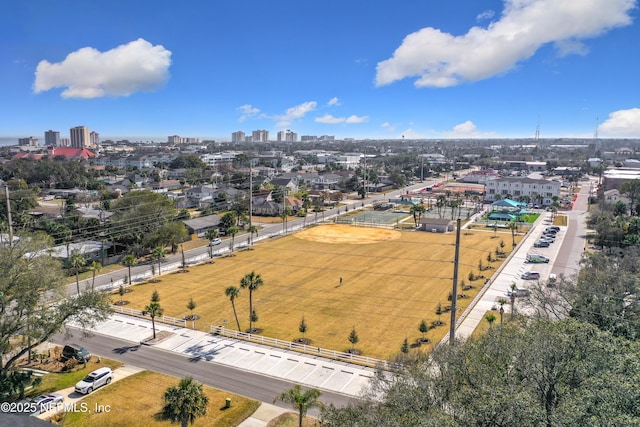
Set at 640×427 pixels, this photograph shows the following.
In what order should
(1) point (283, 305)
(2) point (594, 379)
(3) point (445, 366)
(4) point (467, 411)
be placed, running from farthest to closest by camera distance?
(1) point (283, 305)
(3) point (445, 366)
(2) point (594, 379)
(4) point (467, 411)

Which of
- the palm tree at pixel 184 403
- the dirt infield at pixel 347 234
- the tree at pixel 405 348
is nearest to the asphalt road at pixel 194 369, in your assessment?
the tree at pixel 405 348

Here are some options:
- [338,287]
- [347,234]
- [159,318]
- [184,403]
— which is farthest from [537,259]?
[184,403]

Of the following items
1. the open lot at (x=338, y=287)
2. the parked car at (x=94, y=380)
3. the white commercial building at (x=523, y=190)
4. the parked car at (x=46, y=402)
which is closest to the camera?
the parked car at (x=46, y=402)

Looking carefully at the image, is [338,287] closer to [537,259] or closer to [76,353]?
[76,353]

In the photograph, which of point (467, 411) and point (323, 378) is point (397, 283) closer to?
point (323, 378)

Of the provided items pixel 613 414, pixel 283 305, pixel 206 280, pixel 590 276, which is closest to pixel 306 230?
pixel 206 280

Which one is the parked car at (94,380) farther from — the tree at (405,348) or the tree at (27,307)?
the tree at (405,348)
